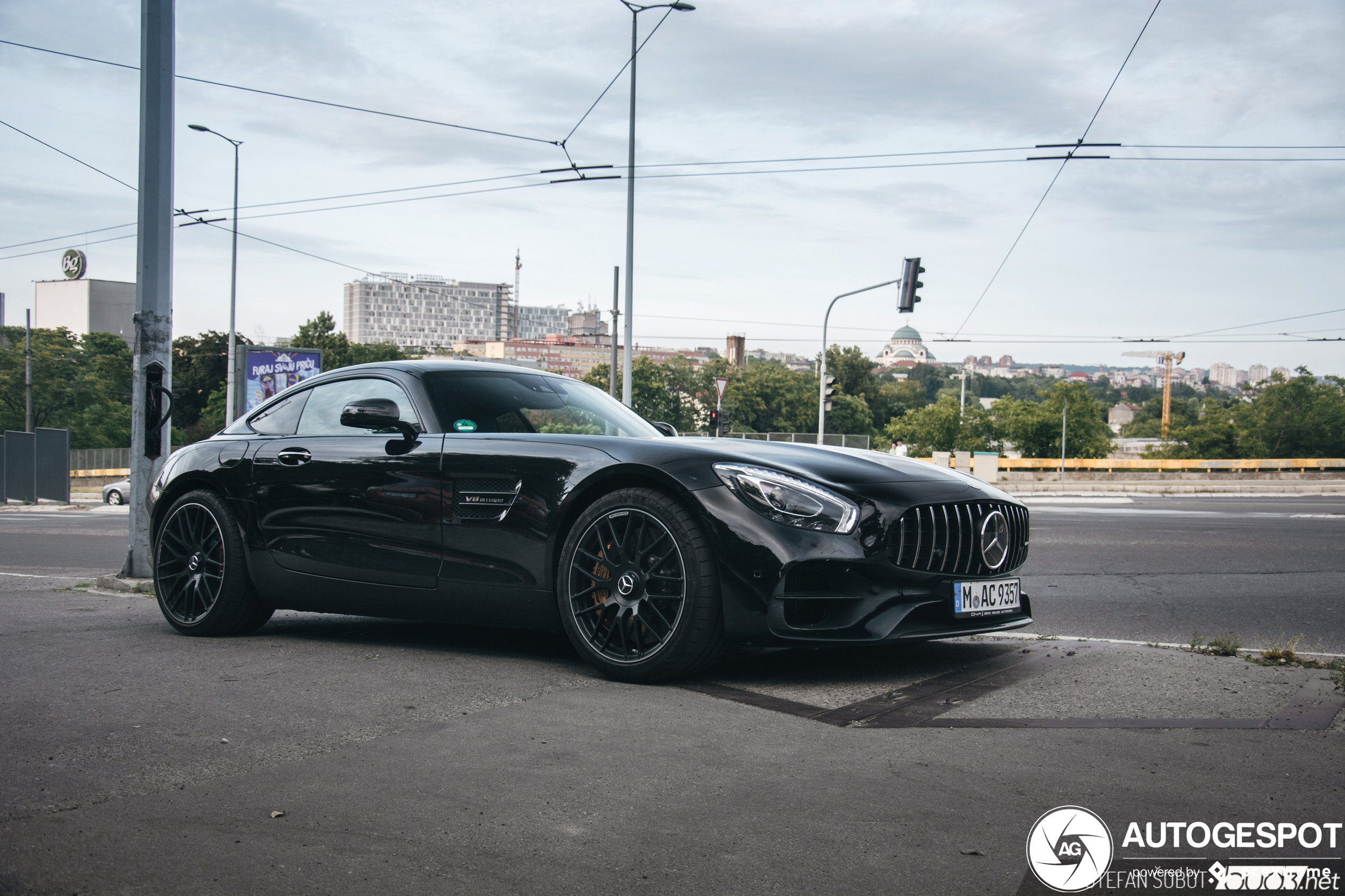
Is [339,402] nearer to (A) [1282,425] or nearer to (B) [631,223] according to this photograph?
(B) [631,223]

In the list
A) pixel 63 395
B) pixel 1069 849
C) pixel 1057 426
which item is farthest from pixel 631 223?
pixel 1057 426

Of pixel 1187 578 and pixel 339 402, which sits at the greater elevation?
pixel 339 402

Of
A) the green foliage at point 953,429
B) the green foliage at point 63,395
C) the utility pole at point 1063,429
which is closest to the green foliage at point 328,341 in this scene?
the green foliage at point 63,395

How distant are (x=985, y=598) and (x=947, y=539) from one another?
353 mm

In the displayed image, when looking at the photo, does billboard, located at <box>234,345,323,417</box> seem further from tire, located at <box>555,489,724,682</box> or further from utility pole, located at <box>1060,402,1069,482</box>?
utility pole, located at <box>1060,402,1069,482</box>

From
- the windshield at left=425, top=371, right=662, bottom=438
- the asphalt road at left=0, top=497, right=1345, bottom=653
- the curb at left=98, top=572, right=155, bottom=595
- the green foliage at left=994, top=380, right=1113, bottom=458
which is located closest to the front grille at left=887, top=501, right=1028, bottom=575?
the windshield at left=425, top=371, right=662, bottom=438

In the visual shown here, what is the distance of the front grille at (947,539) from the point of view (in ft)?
13.9

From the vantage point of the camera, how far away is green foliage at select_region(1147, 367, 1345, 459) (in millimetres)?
84500

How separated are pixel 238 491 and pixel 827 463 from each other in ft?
10.5

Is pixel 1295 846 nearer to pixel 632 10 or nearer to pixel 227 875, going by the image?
pixel 227 875

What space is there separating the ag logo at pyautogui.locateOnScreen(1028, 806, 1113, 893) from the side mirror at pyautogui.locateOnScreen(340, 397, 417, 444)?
133 inches

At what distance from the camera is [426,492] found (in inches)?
195

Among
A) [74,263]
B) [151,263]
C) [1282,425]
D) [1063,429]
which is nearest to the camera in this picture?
[151,263]

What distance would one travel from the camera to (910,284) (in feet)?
99.7
